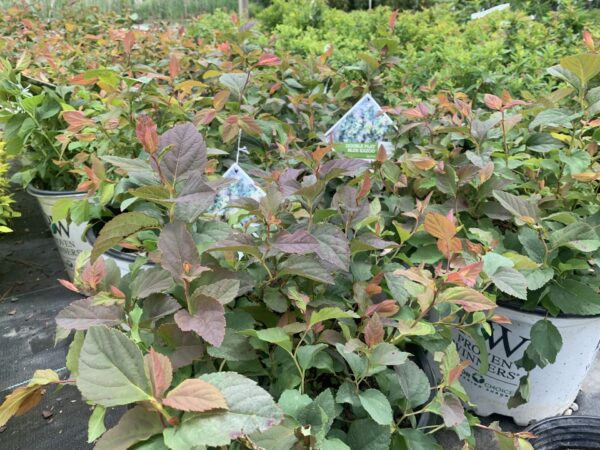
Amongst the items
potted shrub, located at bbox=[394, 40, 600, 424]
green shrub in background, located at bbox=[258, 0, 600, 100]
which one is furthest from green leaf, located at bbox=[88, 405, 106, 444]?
green shrub in background, located at bbox=[258, 0, 600, 100]

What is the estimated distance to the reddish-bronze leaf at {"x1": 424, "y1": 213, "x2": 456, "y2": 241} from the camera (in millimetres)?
826

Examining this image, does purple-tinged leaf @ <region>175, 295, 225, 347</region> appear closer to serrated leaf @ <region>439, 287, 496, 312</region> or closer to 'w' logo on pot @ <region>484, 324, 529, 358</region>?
serrated leaf @ <region>439, 287, 496, 312</region>

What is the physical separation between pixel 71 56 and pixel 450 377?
248cm

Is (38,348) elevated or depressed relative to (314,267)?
depressed

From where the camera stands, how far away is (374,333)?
2.45 feet

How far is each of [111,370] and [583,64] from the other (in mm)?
1158

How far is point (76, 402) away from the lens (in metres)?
1.69

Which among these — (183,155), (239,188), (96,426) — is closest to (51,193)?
(239,188)

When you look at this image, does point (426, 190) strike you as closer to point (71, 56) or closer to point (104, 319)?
point (104, 319)

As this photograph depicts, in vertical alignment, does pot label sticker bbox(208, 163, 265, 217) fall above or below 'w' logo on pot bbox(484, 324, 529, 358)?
above

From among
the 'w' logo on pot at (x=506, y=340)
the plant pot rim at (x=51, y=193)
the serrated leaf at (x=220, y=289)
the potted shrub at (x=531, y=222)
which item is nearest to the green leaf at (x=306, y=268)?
the serrated leaf at (x=220, y=289)

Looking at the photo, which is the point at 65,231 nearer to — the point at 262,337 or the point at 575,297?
the point at 262,337

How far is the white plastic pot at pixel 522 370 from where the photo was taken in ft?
4.25

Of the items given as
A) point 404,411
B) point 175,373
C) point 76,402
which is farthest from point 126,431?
point 76,402
